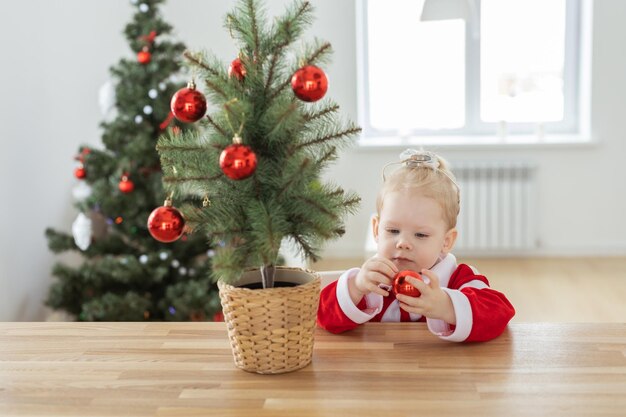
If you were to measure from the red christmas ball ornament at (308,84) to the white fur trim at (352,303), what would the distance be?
1.33 feet

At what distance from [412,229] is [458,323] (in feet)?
1.00

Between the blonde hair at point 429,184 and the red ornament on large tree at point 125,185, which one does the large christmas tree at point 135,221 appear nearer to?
the red ornament on large tree at point 125,185

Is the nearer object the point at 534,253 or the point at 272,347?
the point at 272,347

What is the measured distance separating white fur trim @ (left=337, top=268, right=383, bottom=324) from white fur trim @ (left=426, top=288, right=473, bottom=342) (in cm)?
12

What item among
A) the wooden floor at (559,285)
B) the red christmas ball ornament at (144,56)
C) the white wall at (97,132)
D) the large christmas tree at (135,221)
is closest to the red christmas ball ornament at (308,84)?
the large christmas tree at (135,221)

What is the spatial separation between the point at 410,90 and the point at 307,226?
4738 millimetres

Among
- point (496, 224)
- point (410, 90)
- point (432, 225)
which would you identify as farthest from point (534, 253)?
point (432, 225)

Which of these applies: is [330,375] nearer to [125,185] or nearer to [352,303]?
[352,303]

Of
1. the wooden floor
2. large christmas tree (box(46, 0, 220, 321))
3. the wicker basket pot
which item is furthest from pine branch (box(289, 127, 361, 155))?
the wooden floor

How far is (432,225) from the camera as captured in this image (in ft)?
5.08

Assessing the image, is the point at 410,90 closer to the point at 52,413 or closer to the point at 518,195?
the point at 518,195

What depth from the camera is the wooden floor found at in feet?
14.0

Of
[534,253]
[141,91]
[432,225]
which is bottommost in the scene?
[534,253]

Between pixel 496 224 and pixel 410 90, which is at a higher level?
pixel 410 90
